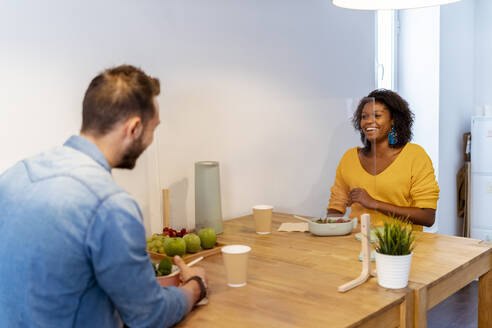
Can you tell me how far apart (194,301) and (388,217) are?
4.16 feet

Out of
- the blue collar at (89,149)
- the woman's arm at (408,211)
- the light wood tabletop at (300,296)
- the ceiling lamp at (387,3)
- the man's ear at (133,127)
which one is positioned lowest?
the light wood tabletop at (300,296)

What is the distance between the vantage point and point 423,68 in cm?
423

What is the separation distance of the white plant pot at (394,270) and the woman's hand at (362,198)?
0.73 m

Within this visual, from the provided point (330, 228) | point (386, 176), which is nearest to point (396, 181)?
point (386, 176)

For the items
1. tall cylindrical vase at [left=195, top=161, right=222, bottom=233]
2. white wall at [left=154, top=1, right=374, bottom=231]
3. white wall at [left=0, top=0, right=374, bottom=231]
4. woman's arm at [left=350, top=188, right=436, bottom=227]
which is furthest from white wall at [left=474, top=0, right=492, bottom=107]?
tall cylindrical vase at [left=195, top=161, right=222, bottom=233]

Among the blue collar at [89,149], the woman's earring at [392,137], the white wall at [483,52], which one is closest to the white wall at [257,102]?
the woman's earring at [392,137]

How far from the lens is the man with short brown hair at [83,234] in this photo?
3.20ft

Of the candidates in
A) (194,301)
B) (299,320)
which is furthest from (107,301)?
(299,320)

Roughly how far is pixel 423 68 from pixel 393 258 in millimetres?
3216

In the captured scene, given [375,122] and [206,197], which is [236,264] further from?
[375,122]

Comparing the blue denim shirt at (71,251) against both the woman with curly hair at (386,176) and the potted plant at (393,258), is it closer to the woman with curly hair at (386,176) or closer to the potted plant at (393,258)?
the potted plant at (393,258)

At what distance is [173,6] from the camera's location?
2.20 m

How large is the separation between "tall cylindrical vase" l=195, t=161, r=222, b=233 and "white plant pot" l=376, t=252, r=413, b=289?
2.84ft

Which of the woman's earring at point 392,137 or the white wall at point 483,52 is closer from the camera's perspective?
the woman's earring at point 392,137
